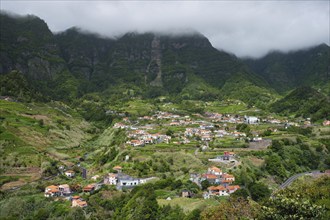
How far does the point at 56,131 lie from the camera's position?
12825 cm

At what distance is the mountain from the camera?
155387 millimetres

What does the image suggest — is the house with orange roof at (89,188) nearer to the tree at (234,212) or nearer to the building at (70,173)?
the building at (70,173)

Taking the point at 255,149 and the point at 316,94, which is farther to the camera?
the point at 316,94

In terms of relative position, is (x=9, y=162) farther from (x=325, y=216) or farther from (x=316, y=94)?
(x=316, y=94)

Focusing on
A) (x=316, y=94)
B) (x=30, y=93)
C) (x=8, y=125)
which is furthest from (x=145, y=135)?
(x=316, y=94)

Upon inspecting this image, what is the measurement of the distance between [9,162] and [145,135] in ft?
133

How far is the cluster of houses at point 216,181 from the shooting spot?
201 ft

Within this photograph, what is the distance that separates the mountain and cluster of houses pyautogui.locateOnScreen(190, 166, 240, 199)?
9786 cm

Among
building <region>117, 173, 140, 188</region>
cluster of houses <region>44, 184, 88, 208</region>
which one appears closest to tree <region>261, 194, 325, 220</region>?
building <region>117, 173, 140, 188</region>

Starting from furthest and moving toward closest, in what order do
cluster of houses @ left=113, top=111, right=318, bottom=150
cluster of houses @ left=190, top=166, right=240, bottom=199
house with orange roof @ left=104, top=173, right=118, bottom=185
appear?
cluster of houses @ left=113, top=111, right=318, bottom=150, house with orange roof @ left=104, top=173, right=118, bottom=185, cluster of houses @ left=190, top=166, right=240, bottom=199

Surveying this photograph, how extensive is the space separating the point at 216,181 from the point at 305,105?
12687 centimetres

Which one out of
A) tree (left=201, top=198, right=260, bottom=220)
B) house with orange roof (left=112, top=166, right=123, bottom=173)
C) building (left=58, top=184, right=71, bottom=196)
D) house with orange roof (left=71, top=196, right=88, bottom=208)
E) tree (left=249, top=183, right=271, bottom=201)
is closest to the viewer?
tree (left=201, top=198, right=260, bottom=220)

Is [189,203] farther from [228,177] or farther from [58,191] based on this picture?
[58,191]

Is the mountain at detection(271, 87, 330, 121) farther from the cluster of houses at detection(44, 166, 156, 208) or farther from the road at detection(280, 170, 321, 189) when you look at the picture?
the cluster of houses at detection(44, 166, 156, 208)
